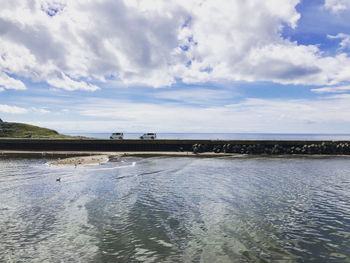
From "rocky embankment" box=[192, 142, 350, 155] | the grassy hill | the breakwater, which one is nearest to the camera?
"rocky embankment" box=[192, 142, 350, 155]

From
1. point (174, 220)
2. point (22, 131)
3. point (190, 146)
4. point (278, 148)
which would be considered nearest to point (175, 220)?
point (174, 220)

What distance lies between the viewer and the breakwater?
192 ft

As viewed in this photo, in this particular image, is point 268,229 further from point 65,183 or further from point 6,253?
point 65,183

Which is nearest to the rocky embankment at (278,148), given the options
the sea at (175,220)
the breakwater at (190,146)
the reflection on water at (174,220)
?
the breakwater at (190,146)

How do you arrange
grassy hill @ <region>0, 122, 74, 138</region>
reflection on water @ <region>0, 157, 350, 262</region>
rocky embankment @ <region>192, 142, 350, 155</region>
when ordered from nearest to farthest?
reflection on water @ <region>0, 157, 350, 262</region>
rocky embankment @ <region>192, 142, 350, 155</region>
grassy hill @ <region>0, 122, 74, 138</region>

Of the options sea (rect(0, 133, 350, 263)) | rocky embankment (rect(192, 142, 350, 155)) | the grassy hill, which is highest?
the grassy hill

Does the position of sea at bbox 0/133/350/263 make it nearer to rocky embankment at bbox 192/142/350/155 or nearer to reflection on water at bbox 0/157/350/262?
reflection on water at bbox 0/157/350/262

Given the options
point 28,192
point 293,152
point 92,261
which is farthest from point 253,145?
point 92,261

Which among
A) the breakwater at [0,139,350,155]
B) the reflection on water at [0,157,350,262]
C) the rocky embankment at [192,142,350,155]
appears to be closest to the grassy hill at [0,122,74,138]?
the breakwater at [0,139,350,155]

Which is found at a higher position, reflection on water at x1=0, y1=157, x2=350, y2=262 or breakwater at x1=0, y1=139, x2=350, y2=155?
breakwater at x1=0, y1=139, x2=350, y2=155

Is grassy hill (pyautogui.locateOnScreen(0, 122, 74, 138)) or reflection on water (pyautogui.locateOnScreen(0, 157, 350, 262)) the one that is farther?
grassy hill (pyautogui.locateOnScreen(0, 122, 74, 138))

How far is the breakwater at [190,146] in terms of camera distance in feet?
192

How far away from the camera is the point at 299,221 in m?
14.8

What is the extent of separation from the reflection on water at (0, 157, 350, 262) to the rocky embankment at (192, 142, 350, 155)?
33.5 meters
